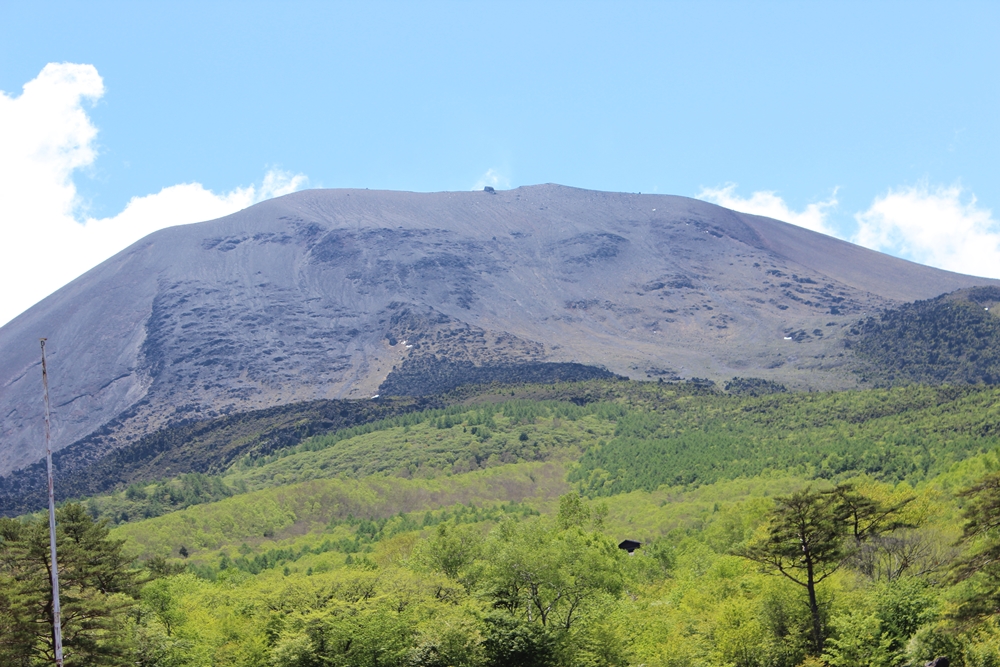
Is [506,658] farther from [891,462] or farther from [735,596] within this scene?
[891,462]

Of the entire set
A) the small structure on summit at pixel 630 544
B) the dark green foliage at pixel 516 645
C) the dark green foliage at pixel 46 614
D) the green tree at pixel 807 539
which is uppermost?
the green tree at pixel 807 539

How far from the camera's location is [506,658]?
5091 centimetres

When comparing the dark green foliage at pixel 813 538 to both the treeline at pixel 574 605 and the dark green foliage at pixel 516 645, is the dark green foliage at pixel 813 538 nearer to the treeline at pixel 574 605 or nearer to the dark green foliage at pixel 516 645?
the treeline at pixel 574 605

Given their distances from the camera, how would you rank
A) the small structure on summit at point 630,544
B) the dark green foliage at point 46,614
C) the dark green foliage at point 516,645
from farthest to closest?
the small structure on summit at point 630,544
the dark green foliage at point 516,645
the dark green foliage at point 46,614

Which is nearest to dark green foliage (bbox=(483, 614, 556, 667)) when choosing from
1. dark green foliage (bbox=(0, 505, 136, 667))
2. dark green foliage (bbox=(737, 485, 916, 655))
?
dark green foliage (bbox=(737, 485, 916, 655))

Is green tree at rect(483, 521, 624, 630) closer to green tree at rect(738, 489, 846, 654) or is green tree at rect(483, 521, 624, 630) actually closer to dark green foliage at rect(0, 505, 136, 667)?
green tree at rect(738, 489, 846, 654)

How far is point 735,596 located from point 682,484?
83593 millimetres

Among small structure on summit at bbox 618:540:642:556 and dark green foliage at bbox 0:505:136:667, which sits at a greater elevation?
dark green foliage at bbox 0:505:136:667

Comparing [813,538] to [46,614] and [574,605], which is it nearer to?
[574,605]

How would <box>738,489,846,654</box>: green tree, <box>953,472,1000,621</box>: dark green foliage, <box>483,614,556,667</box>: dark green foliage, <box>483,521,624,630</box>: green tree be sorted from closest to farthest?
<box>953,472,1000,621</box>: dark green foliage
<box>738,489,846,654</box>: green tree
<box>483,614,556,667</box>: dark green foliage
<box>483,521,624,630</box>: green tree

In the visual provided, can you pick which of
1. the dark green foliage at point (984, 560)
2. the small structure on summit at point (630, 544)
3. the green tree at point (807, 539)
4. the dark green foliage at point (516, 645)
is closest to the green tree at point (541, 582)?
the dark green foliage at point (516, 645)

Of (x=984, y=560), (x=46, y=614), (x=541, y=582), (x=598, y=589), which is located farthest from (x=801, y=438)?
(x=46, y=614)

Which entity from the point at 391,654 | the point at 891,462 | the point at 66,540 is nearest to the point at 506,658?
the point at 391,654

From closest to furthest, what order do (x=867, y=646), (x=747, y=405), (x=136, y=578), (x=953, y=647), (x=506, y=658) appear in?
(x=953, y=647) → (x=867, y=646) → (x=506, y=658) → (x=136, y=578) → (x=747, y=405)
